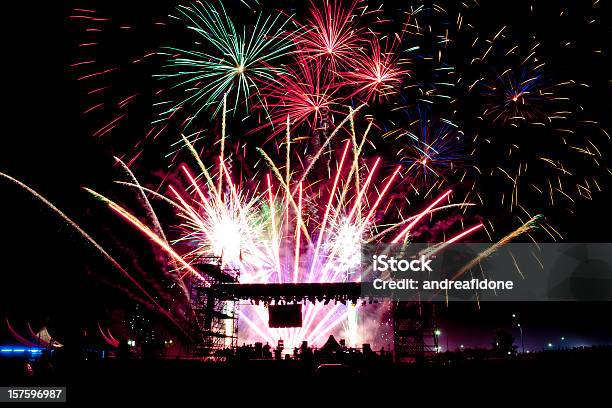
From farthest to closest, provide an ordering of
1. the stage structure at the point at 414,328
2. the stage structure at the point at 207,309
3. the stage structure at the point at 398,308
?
1. the stage structure at the point at 414,328
2. the stage structure at the point at 398,308
3. the stage structure at the point at 207,309

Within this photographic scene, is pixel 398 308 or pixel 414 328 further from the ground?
pixel 398 308

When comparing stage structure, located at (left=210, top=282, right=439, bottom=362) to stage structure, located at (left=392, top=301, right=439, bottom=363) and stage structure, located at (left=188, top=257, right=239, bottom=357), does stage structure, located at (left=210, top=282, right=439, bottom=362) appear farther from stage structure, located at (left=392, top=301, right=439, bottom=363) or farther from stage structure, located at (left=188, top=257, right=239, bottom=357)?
stage structure, located at (left=188, top=257, right=239, bottom=357)

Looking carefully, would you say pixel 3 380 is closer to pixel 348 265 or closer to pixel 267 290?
pixel 267 290

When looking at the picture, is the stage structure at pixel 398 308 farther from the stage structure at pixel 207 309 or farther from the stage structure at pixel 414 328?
the stage structure at pixel 207 309

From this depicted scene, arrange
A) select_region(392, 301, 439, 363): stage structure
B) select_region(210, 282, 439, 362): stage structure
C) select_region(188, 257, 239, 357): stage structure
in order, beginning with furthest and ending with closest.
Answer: select_region(392, 301, 439, 363): stage structure
select_region(210, 282, 439, 362): stage structure
select_region(188, 257, 239, 357): stage structure

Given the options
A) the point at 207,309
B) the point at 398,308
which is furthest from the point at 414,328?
the point at 207,309

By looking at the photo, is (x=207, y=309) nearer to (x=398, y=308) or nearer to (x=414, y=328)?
(x=398, y=308)

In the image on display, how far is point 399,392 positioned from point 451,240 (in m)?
14.5

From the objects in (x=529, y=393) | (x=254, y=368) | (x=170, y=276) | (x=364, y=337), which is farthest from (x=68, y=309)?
(x=364, y=337)

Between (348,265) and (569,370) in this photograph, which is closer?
(569,370)

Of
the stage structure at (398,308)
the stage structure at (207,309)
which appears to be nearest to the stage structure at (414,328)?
the stage structure at (398,308)

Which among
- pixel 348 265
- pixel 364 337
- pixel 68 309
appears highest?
pixel 348 265

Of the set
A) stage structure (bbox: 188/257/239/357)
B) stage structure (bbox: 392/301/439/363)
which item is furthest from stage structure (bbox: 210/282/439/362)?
stage structure (bbox: 188/257/239/357)

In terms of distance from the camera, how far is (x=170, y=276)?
3294cm
